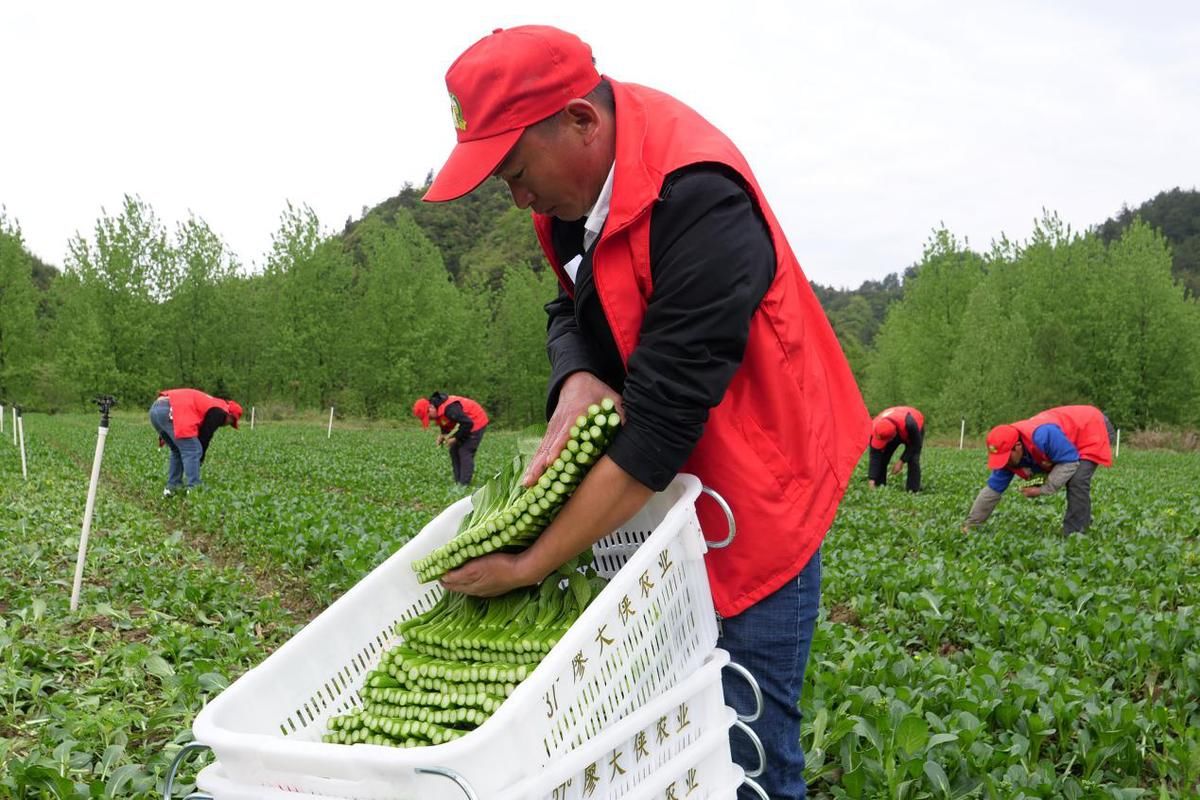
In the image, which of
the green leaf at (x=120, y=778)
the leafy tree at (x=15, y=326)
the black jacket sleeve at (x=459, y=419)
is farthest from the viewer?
the leafy tree at (x=15, y=326)

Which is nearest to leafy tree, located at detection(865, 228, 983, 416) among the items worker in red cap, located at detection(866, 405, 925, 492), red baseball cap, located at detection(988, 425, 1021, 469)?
worker in red cap, located at detection(866, 405, 925, 492)

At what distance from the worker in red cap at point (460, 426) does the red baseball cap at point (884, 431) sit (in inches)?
249

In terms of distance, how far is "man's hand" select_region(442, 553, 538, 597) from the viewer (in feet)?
5.91

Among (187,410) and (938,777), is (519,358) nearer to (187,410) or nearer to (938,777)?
(187,410)

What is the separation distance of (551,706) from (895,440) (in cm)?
1454

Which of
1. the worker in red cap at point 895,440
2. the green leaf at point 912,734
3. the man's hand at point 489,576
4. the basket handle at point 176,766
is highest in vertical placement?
the man's hand at point 489,576

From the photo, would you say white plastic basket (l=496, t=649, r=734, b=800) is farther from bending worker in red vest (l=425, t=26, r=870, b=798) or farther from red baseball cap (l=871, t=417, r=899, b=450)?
red baseball cap (l=871, t=417, r=899, b=450)

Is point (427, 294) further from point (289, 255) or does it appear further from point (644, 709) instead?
point (644, 709)

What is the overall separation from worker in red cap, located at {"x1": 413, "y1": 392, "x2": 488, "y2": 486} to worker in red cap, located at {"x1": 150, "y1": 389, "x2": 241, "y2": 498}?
3.25m

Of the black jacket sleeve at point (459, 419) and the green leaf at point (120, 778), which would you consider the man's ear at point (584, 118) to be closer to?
the green leaf at point (120, 778)

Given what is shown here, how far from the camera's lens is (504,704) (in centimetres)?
134

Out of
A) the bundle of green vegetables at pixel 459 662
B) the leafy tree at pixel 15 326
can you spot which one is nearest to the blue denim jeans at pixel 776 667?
the bundle of green vegetables at pixel 459 662

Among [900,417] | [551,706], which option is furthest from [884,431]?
[551,706]

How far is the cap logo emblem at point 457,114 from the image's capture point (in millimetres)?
1813
